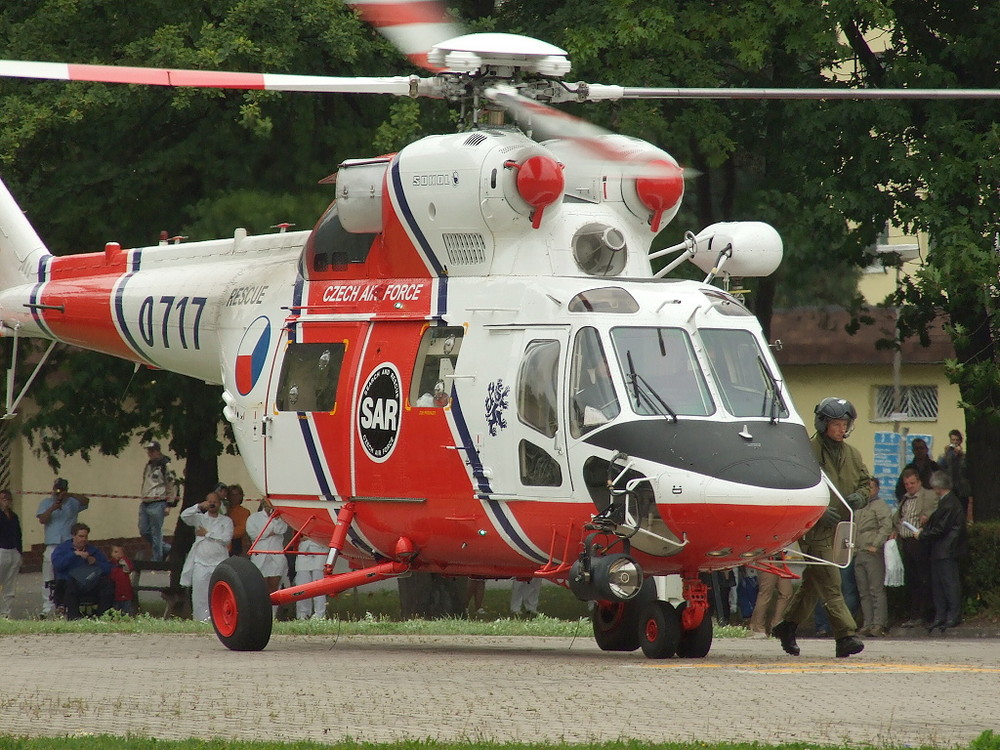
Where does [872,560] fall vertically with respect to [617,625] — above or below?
above

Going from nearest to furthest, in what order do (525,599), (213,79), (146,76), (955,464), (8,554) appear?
1. (146,76)
2. (213,79)
3. (525,599)
4. (8,554)
5. (955,464)

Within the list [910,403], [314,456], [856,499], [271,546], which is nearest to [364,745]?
[314,456]

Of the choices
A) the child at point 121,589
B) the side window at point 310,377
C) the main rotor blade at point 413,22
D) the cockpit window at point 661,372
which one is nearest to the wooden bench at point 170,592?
the child at point 121,589

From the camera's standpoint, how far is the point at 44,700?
10398 mm

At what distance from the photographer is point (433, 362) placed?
14.0 m

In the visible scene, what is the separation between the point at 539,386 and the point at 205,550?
29.4 ft

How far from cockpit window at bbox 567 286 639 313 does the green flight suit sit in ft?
7.77

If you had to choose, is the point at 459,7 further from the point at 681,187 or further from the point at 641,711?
the point at 641,711

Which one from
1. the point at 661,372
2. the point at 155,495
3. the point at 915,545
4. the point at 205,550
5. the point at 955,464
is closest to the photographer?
the point at 661,372

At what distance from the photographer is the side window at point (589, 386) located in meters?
12.8

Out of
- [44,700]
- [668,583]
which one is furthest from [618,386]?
[44,700]

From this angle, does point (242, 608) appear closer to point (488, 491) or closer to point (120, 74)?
point (488, 491)

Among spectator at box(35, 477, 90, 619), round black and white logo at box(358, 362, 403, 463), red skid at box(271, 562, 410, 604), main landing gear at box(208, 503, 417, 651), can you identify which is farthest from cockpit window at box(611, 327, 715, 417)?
spectator at box(35, 477, 90, 619)

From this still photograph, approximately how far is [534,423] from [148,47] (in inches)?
413
